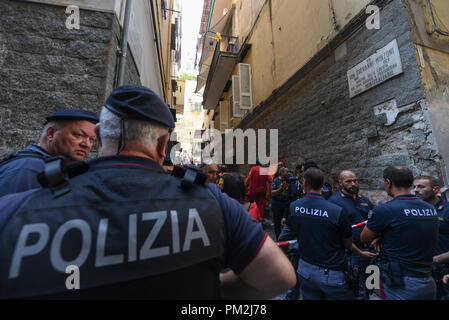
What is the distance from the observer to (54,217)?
2.24 feet

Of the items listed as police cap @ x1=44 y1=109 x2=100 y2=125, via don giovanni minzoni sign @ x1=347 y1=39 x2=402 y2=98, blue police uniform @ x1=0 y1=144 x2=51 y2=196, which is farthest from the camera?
via don giovanni minzoni sign @ x1=347 y1=39 x2=402 y2=98

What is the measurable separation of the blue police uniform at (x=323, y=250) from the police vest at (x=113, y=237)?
169 cm

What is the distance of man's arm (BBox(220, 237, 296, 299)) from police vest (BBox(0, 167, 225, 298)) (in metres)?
0.14

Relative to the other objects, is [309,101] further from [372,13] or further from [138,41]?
[138,41]

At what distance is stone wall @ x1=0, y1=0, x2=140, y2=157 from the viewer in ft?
7.77

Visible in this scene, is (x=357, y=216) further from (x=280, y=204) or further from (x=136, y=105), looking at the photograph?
(x=136, y=105)

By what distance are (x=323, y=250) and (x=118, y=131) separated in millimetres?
2189

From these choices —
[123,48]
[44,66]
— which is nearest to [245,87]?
[123,48]

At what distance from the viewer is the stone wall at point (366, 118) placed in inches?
126

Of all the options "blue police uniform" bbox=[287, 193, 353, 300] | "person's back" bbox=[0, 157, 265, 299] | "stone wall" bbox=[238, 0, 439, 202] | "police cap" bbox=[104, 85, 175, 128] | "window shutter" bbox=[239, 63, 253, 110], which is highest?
"window shutter" bbox=[239, 63, 253, 110]

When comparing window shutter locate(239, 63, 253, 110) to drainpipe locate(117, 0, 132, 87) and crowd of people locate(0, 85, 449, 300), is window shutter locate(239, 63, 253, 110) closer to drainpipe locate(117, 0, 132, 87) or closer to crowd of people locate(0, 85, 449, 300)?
drainpipe locate(117, 0, 132, 87)

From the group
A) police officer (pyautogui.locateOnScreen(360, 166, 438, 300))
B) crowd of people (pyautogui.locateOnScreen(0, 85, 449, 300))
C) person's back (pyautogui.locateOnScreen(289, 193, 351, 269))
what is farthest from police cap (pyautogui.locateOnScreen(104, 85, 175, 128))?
police officer (pyautogui.locateOnScreen(360, 166, 438, 300))
